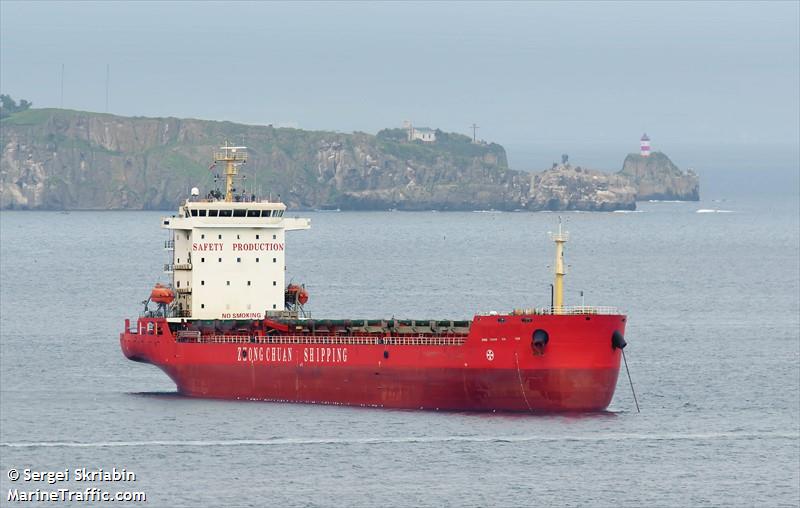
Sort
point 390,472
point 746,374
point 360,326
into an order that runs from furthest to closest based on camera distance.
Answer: point 746,374, point 360,326, point 390,472

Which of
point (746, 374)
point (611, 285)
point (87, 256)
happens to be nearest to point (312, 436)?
point (746, 374)

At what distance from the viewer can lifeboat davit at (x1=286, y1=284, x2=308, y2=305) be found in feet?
208

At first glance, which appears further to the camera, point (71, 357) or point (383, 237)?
point (383, 237)

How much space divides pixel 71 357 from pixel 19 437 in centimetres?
2055

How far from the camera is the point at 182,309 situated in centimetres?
6256

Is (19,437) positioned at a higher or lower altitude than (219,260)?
lower

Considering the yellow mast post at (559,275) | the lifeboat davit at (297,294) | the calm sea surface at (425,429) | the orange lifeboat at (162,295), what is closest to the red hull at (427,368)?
the yellow mast post at (559,275)

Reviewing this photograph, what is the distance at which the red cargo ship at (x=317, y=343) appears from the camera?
179 ft

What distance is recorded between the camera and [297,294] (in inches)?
2498

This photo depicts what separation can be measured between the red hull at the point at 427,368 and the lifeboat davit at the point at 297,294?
13.5 ft

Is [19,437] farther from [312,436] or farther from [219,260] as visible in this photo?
[219,260]

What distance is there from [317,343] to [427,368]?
13.9 ft

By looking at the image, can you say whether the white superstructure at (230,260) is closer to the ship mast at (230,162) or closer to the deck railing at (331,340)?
the ship mast at (230,162)

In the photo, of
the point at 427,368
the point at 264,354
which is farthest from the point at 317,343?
the point at 427,368
